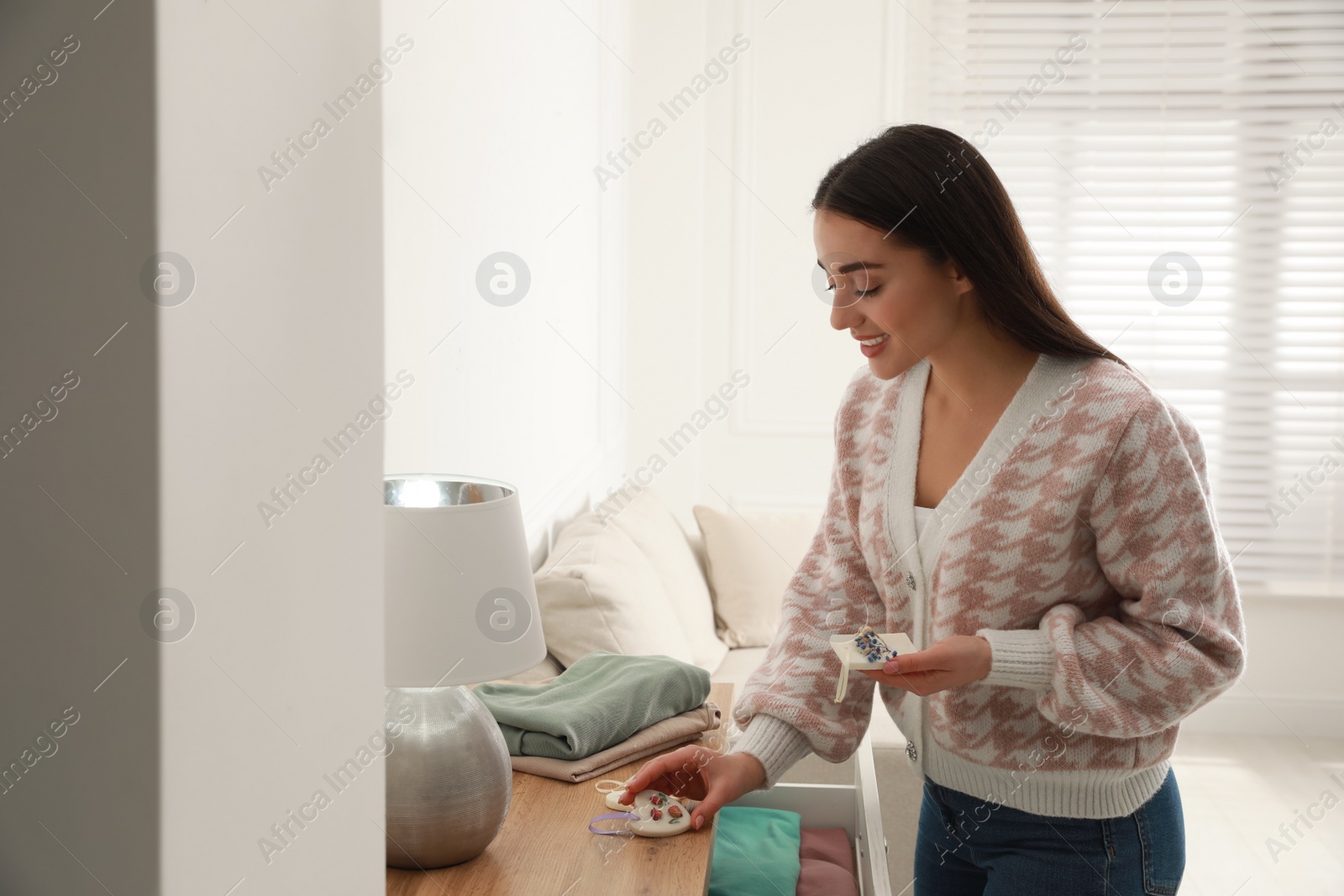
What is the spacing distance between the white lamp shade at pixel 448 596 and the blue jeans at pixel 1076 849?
0.54 metres

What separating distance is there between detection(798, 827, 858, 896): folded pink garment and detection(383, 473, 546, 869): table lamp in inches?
27.8

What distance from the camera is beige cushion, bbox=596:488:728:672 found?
2.91m

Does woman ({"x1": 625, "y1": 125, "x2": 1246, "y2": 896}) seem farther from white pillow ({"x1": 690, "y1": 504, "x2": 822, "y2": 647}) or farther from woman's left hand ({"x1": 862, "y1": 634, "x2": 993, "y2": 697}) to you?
white pillow ({"x1": 690, "y1": 504, "x2": 822, "y2": 647})

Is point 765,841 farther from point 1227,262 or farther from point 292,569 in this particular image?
point 1227,262

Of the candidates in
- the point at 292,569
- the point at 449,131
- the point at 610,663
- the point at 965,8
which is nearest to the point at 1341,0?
the point at 965,8

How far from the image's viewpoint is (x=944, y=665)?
1.04 metres

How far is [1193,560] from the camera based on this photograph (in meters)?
1.03

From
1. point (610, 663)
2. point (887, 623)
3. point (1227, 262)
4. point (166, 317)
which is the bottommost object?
point (610, 663)

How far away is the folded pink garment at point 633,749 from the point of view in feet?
4.62

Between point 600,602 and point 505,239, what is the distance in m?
0.77

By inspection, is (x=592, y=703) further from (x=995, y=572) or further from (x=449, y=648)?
(x=995, y=572)

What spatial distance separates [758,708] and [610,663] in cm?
46

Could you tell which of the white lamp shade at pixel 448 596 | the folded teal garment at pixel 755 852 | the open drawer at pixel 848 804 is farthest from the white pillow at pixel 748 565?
the white lamp shade at pixel 448 596

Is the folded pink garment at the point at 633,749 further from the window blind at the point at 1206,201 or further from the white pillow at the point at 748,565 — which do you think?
the window blind at the point at 1206,201
